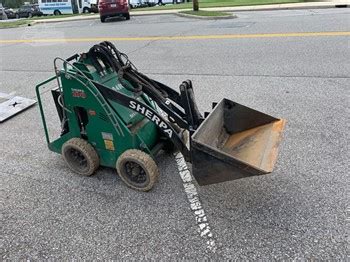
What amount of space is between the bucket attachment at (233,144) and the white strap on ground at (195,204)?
0.30 m

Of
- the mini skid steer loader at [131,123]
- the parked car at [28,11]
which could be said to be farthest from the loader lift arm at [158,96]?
the parked car at [28,11]

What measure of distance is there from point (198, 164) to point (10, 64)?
27.2 ft

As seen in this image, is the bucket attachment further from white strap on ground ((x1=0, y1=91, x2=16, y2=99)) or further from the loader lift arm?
white strap on ground ((x1=0, y1=91, x2=16, y2=99))

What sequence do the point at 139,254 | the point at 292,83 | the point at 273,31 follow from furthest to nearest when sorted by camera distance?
1. the point at 273,31
2. the point at 292,83
3. the point at 139,254

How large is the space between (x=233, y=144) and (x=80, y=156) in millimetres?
1515

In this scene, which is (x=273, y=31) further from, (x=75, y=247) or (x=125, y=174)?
(x=75, y=247)

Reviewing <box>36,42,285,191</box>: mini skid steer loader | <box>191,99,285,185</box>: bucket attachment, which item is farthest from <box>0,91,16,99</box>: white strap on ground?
<box>191,99,285,185</box>: bucket attachment

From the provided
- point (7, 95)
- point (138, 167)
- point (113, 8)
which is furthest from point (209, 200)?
point (113, 8)

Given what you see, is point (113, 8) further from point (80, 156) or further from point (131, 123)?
point (131, 123)

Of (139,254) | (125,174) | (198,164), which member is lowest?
(139,254)

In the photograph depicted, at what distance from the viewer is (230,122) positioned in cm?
329

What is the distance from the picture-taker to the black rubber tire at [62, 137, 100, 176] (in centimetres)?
328

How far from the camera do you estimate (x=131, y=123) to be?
325cm

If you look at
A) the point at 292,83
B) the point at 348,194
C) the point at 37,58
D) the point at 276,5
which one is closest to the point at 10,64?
the point at 37,58
